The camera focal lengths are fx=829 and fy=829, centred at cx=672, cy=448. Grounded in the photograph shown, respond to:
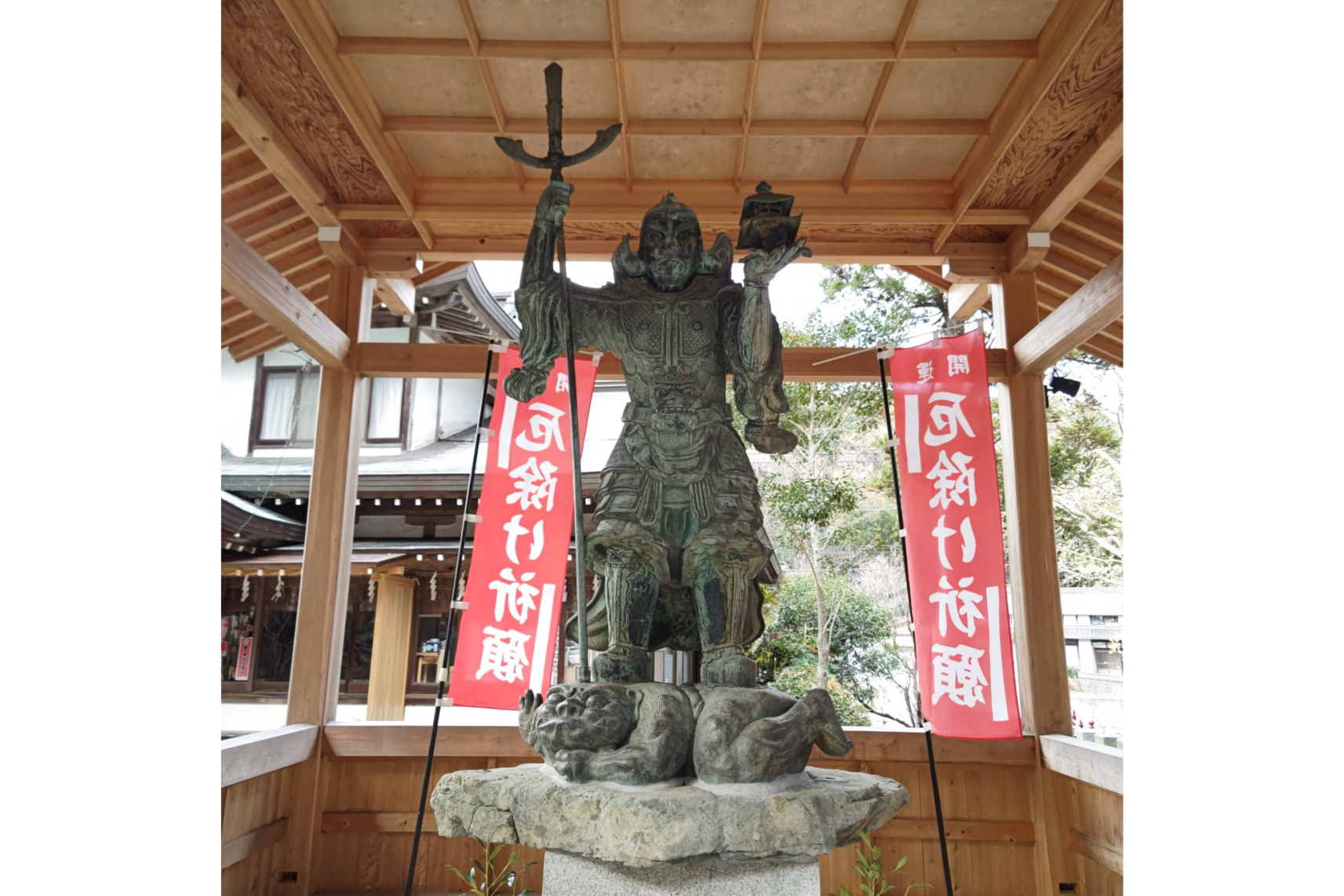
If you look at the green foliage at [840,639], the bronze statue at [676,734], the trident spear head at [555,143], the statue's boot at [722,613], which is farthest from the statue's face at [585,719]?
the green foliage at [840,639]

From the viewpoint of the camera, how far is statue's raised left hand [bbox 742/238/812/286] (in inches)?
98.9

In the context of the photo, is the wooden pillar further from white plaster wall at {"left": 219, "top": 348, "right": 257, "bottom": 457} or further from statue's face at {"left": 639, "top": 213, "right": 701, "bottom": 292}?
statue's face at {"left": 639, "top": 213, "right": 701, "bottom": 292}

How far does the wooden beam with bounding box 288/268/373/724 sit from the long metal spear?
2.60 m

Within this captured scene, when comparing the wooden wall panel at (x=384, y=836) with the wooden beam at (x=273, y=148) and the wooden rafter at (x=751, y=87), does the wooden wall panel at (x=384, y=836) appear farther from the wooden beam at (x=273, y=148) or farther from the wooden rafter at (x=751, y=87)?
the wooden rafter at (x=751, y=87)

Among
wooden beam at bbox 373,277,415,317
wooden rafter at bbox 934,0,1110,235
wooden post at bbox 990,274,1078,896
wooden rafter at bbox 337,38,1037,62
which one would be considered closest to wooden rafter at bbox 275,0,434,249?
wooden rafter at bbox 337,38,1037,62

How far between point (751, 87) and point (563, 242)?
1881 millimetres

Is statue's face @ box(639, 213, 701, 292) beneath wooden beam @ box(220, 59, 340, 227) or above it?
beneath

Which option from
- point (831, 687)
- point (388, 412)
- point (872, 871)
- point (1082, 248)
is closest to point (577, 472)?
point (872, 871)

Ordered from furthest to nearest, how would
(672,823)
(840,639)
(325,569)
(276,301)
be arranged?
1. (840,639)
2. (325,569)
3. (276,301)
4. (672,823)

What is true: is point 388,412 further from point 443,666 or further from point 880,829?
point 880,829

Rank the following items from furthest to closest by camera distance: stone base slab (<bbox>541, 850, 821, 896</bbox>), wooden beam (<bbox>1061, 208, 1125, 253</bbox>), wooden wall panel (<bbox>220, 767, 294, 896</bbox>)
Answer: wooden beam (<bbox>1061, 208, 1125, 253</bbox>)
wooden wall panel (<bbox>220, 767, 294, 896</bbox>)
stone base slab (<bbox>541, 850, 821, 896</bbox>)

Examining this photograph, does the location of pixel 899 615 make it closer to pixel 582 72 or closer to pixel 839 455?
pixel 839 455

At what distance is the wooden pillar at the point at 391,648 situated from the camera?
7445 millimetres

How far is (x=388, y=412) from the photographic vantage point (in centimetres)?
937
